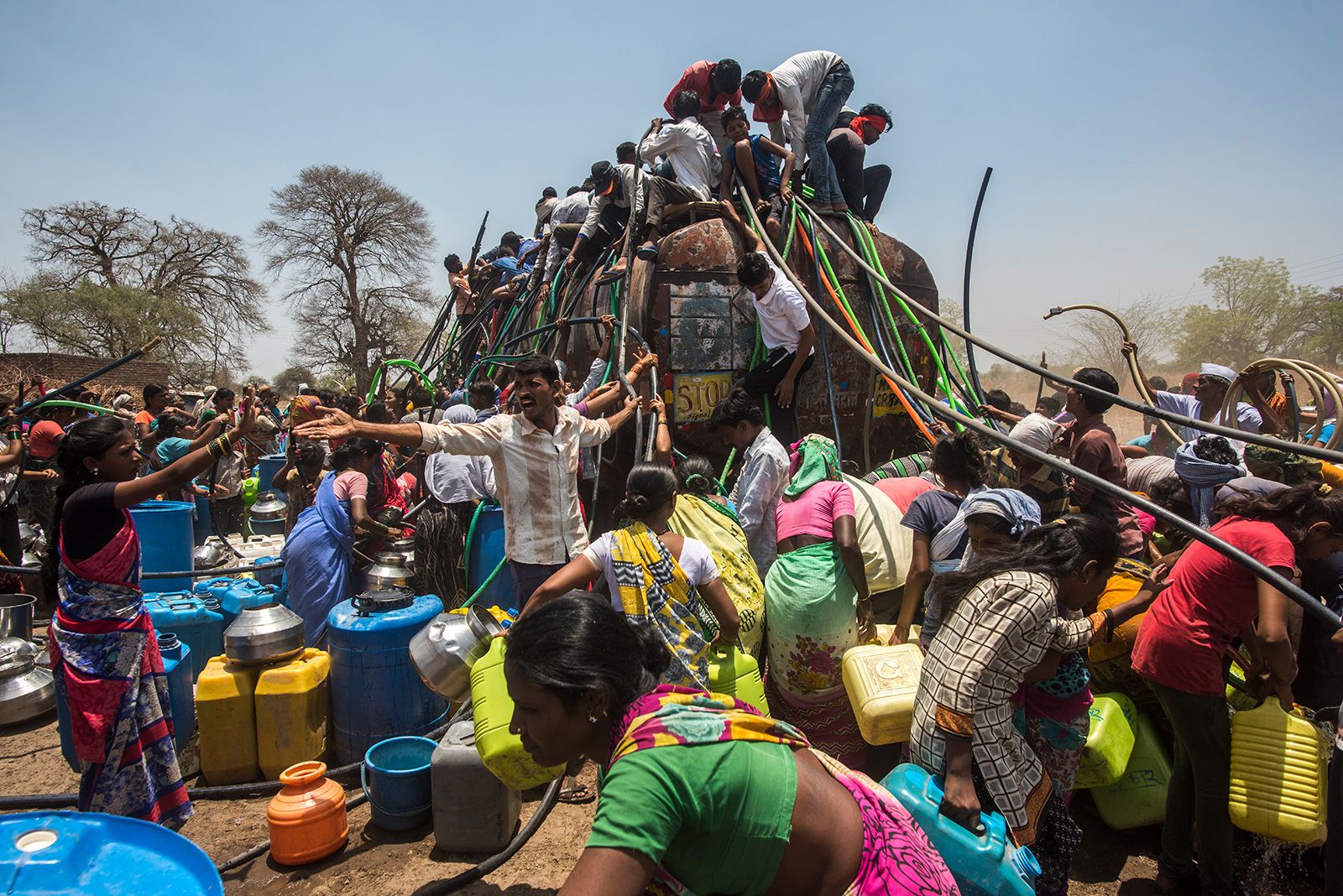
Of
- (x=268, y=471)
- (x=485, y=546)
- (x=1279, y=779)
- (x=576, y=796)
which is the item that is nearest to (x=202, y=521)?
(x=268, y=471)

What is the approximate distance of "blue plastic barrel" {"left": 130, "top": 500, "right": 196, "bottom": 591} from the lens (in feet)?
20.7

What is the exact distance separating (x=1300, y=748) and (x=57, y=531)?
529 centimetres

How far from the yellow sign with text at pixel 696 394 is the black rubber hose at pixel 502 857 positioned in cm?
316

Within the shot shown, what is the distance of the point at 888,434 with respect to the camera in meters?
7.37

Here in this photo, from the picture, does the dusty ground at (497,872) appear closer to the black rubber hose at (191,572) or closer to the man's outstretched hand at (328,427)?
the man's outstretched hand at (328,427)

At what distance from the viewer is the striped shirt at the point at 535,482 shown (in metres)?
3.67

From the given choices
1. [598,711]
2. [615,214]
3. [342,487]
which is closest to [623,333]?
[342,487]

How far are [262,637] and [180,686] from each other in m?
0.62

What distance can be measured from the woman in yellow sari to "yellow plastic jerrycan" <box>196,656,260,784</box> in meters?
2.06

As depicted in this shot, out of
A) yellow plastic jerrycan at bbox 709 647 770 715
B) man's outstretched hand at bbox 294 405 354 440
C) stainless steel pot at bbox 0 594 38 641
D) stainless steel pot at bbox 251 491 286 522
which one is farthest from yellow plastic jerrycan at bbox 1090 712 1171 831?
stainless steel pot at bbox 251 491 286 522

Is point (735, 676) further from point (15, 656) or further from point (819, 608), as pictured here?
point (15, 656)

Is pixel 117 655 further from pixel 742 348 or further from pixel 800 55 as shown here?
pixel 800 55

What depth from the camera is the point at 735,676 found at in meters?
3.19

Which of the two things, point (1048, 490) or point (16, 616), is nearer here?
point (1048, 490)
